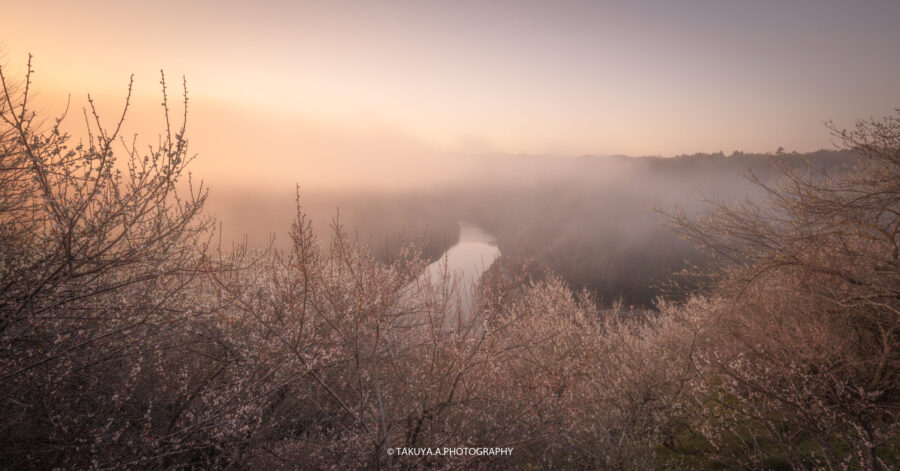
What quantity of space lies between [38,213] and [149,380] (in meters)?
2.30

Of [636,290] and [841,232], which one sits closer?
[841,232]

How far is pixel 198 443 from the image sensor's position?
3418 millimetres

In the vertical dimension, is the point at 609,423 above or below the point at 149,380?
below

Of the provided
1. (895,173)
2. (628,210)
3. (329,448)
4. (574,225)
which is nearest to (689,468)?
(895,173)

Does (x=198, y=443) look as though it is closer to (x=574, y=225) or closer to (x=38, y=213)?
(x=38, y=213)

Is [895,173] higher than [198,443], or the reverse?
[895,173]

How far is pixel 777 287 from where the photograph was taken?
609 centimetres

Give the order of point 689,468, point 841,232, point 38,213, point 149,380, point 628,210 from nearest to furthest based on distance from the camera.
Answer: point 38,213 → point 149,380 → point 841,232 → point 689,468 → point 628,210

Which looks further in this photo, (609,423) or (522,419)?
(609,423)

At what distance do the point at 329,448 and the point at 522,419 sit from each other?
2.52 meters

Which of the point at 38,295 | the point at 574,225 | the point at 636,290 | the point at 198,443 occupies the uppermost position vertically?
the point at 38,295

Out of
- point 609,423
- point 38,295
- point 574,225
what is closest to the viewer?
point 38,295

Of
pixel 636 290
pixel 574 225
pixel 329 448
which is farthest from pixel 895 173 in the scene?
pixel 574 225

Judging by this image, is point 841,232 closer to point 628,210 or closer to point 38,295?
point 38,295
